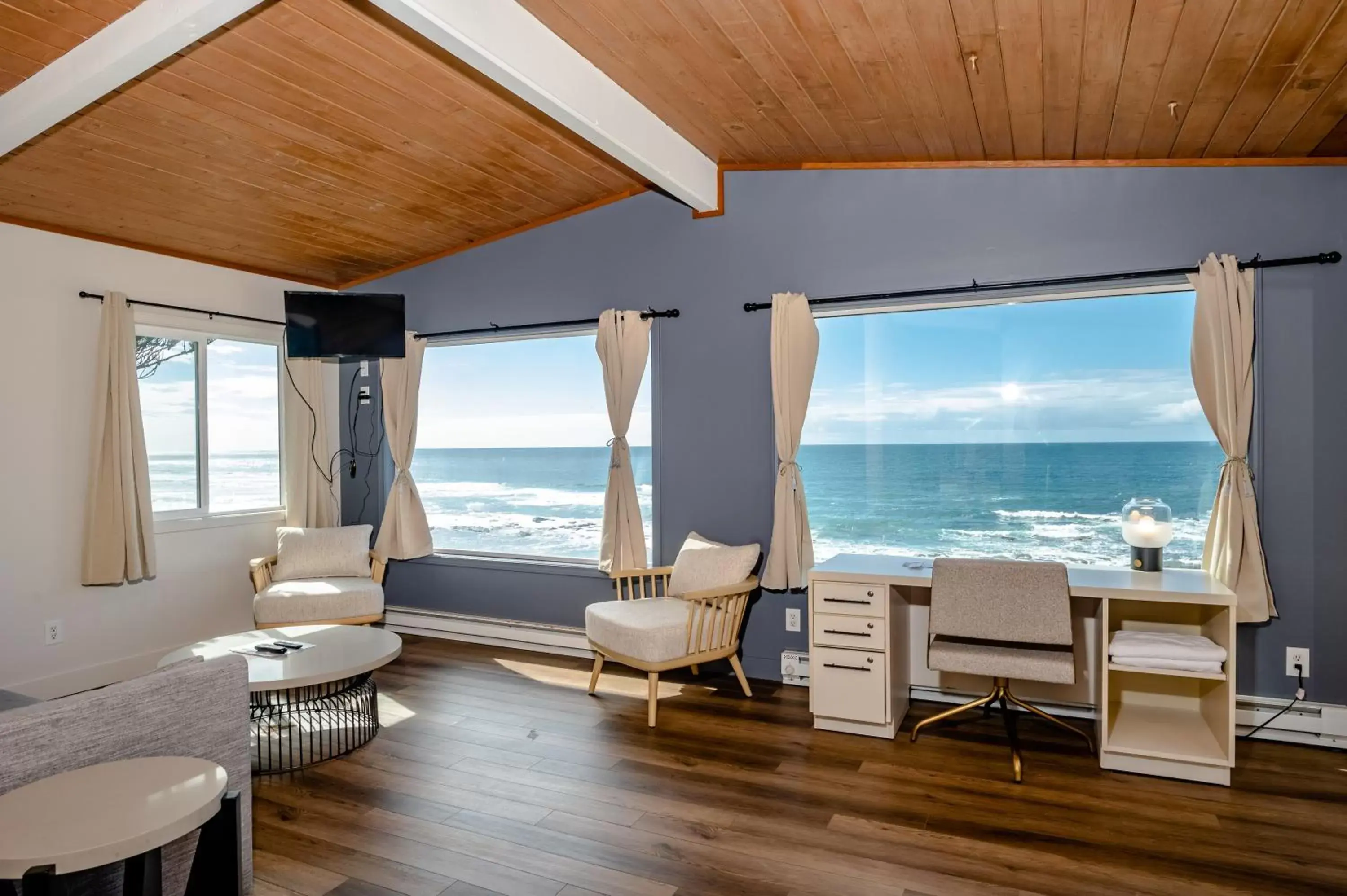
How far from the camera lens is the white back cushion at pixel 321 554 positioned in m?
4.98

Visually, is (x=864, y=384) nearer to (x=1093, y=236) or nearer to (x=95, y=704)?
(x=1093, y=236)

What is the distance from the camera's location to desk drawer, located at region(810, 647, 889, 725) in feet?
11.6

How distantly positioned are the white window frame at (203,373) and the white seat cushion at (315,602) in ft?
2.29

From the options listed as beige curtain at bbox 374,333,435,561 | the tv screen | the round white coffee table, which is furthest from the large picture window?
the round white coffee table

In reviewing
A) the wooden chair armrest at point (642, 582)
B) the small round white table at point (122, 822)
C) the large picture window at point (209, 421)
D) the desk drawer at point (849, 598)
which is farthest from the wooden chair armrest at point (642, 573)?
the large picture window at point (209, 421)

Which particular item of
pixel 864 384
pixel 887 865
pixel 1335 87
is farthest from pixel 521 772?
pixel 1335 87

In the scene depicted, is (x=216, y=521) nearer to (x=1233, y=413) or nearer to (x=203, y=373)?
(x=203, y=373)

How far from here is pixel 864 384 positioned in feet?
14.5

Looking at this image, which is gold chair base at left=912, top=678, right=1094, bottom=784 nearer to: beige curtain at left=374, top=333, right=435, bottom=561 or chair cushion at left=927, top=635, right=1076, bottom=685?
chair cushion at left=927, top=635, right=1076, bottom=685

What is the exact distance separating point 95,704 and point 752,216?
3.66 m

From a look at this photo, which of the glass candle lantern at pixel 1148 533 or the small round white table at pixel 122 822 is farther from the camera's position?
the glass candle lantern at pixel 1148 533

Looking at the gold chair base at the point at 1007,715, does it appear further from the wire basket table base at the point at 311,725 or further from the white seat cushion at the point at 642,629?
the wire basket table base at the point at 311,725

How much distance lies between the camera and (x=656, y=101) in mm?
3570

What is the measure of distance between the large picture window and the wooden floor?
226cm
